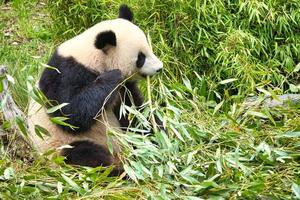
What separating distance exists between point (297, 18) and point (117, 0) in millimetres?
1485

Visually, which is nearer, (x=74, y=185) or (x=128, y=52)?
(x=74, y=185)

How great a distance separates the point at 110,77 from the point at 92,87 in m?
0.11

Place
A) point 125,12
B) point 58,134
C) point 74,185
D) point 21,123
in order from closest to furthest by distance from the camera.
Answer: point 74,185 → point 21,123 → point 58,134 → point 125,12

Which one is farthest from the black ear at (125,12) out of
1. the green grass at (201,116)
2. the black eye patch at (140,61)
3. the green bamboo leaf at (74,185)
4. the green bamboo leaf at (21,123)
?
the green bamboo leaf at (74,185)

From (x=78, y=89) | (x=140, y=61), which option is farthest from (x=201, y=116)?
(x=78, y=89)

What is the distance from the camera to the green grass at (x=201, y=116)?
3.13 meters

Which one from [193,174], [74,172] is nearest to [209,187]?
[193,174]

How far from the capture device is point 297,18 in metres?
5.40

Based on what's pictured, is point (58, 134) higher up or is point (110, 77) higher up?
point (110, 77)

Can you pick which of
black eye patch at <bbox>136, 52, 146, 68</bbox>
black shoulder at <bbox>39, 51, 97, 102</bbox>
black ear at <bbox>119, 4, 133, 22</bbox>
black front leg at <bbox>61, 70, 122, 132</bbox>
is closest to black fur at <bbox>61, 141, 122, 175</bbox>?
black front leg at <bbox>61, 70, 122, 132</bbox>

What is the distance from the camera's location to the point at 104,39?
3.78 meters

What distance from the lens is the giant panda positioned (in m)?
3.66

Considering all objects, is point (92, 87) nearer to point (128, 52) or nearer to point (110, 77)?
point (110, 77)

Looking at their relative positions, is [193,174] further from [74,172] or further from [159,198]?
[74,172]
